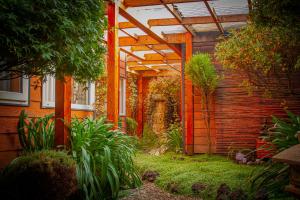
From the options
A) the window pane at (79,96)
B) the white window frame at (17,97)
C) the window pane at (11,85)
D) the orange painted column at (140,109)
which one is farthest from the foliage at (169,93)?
the window pane at (11,85)

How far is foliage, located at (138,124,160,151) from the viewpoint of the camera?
10976 mm

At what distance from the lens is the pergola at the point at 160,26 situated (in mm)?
5145

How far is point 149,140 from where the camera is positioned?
11.6 metres

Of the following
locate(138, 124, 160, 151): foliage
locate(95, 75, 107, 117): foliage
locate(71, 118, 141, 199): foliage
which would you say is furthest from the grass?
locate(138, 124, 160, 151): foliage

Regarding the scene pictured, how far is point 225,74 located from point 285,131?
3.24 metres

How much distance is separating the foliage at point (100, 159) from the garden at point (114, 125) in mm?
13

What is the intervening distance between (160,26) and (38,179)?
5.52 m

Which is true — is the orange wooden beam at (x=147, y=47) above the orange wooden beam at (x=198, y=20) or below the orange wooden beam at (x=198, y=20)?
below

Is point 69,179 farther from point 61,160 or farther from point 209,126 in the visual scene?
point 209,126

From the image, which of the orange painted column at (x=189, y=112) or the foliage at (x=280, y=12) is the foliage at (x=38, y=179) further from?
the orange painted column at (x=189, y=112)

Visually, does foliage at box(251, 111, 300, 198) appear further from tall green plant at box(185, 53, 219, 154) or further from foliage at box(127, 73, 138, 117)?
foliage at box(127, 73, 138, 117)

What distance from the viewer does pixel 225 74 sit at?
7.99m

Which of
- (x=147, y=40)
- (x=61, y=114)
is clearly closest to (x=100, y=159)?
(x=61, y=114)

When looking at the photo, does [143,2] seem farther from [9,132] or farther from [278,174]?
[278,174]
